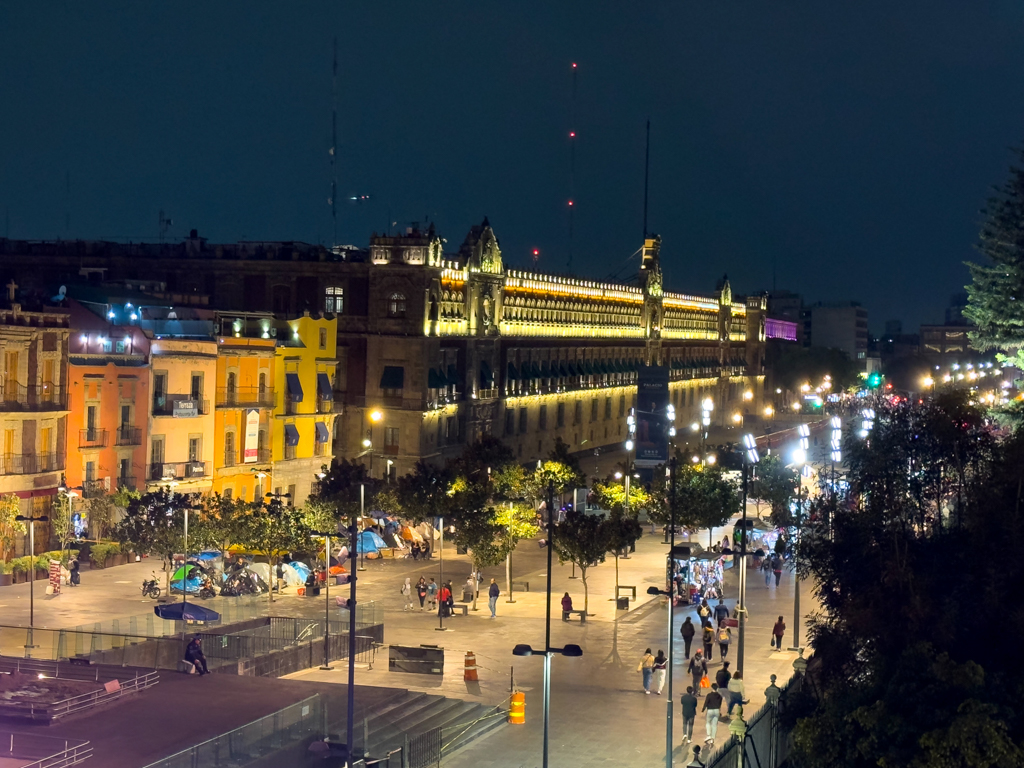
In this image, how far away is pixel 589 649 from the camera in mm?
41938

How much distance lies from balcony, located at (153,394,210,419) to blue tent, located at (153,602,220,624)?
21.4 metres

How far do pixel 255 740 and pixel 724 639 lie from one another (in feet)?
61.1

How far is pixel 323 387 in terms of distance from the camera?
239ft

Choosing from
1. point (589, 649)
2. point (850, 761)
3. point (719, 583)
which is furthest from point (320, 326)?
point (850, 761)

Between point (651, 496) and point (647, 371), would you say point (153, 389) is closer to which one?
point (651, 496)

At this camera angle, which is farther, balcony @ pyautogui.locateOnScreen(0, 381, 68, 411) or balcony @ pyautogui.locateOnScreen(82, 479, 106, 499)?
balcony @ pyautogui.locateOnScreen(82, 479, 106, 499)

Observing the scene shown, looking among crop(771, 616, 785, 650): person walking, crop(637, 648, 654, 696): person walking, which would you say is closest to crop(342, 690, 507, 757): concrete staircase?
crop(637, 648, 654, 696): person walking

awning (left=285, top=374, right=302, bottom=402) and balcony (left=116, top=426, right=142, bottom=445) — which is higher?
awning (left=285, top=374, right=302, bottom=402)

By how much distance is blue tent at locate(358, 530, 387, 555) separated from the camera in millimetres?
57375

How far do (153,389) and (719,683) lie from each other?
106ft

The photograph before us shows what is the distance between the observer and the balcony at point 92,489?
183 feet

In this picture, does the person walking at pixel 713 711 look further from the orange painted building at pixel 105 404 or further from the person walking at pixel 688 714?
the orange painted building at pixel 105 404

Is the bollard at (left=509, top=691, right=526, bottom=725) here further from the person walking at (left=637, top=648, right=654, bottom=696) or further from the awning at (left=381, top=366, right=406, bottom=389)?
the awning at (left=381, top=366, right=406, bottom=389)

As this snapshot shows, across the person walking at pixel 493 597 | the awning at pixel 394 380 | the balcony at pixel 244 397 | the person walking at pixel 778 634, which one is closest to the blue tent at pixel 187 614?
the person walking at pixel 493 597
